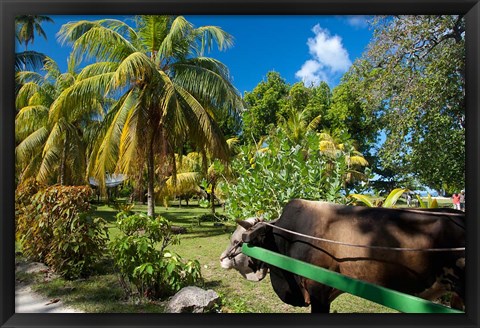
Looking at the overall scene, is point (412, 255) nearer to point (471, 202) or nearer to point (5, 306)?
point (471, 202)

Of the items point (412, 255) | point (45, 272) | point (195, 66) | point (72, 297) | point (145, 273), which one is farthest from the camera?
point (195, 66)

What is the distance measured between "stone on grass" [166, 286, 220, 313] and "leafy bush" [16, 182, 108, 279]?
1.77 metres

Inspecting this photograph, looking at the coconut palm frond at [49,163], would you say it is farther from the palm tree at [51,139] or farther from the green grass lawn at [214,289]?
the green grass lawn at [214,289]

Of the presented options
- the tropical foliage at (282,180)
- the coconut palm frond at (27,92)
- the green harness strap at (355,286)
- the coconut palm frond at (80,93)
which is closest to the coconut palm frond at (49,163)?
the coconut palm frond at (27,92)

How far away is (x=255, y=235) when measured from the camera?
8.43 feet

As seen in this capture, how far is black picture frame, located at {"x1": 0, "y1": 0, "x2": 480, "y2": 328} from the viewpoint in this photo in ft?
7.61

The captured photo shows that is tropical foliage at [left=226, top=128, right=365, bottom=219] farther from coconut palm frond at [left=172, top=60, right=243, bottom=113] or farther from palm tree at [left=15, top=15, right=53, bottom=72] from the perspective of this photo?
coconut palm frond at [left=172, top=60, right=243, bottom=113]

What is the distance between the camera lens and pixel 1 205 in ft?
7.83

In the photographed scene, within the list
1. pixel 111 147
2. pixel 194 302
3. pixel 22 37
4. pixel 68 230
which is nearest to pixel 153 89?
pixel 111 147

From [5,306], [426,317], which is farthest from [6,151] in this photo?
[426,317]

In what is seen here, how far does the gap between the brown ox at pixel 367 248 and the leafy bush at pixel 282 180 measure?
1000 millimetres

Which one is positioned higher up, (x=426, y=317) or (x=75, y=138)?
(x=75, y=138)

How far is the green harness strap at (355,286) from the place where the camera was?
1764 mm
